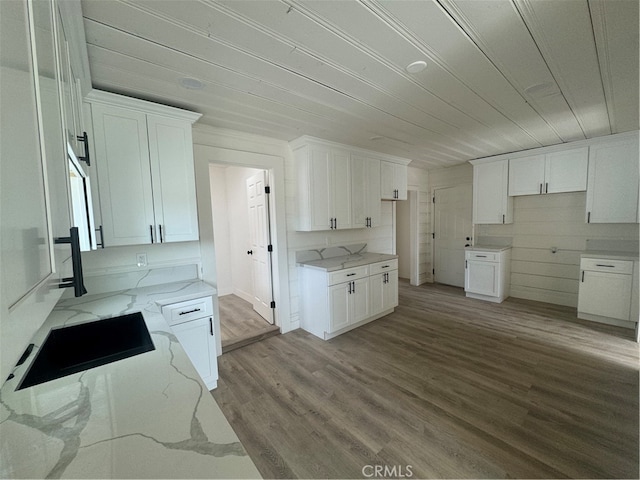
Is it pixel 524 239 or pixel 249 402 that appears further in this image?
pixel 524 239

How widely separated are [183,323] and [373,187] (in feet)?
10.3

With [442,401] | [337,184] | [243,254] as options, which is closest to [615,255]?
[442,401]

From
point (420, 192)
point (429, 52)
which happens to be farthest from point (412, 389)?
point (420, 192)

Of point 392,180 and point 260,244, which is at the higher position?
point 392,180

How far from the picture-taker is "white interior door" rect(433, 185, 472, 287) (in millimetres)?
5164

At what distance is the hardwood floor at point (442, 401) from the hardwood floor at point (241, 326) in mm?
153

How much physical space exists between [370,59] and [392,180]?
279 cm

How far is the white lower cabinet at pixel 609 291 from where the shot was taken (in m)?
3.21

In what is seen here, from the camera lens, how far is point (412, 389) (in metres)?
2.25

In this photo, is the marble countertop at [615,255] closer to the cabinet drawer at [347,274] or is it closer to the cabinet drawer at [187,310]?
the cabinet drawer at [347,274]

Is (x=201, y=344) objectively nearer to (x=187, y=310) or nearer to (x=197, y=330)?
(x=197, y=330)

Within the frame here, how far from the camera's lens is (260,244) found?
3.71 m

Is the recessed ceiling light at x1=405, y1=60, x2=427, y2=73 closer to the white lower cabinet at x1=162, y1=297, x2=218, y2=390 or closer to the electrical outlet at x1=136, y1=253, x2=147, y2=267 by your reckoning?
the white lower cabinet at x1=162, y1=297, x2=218, y2=390

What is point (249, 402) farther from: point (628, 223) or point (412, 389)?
point (628, 223)
